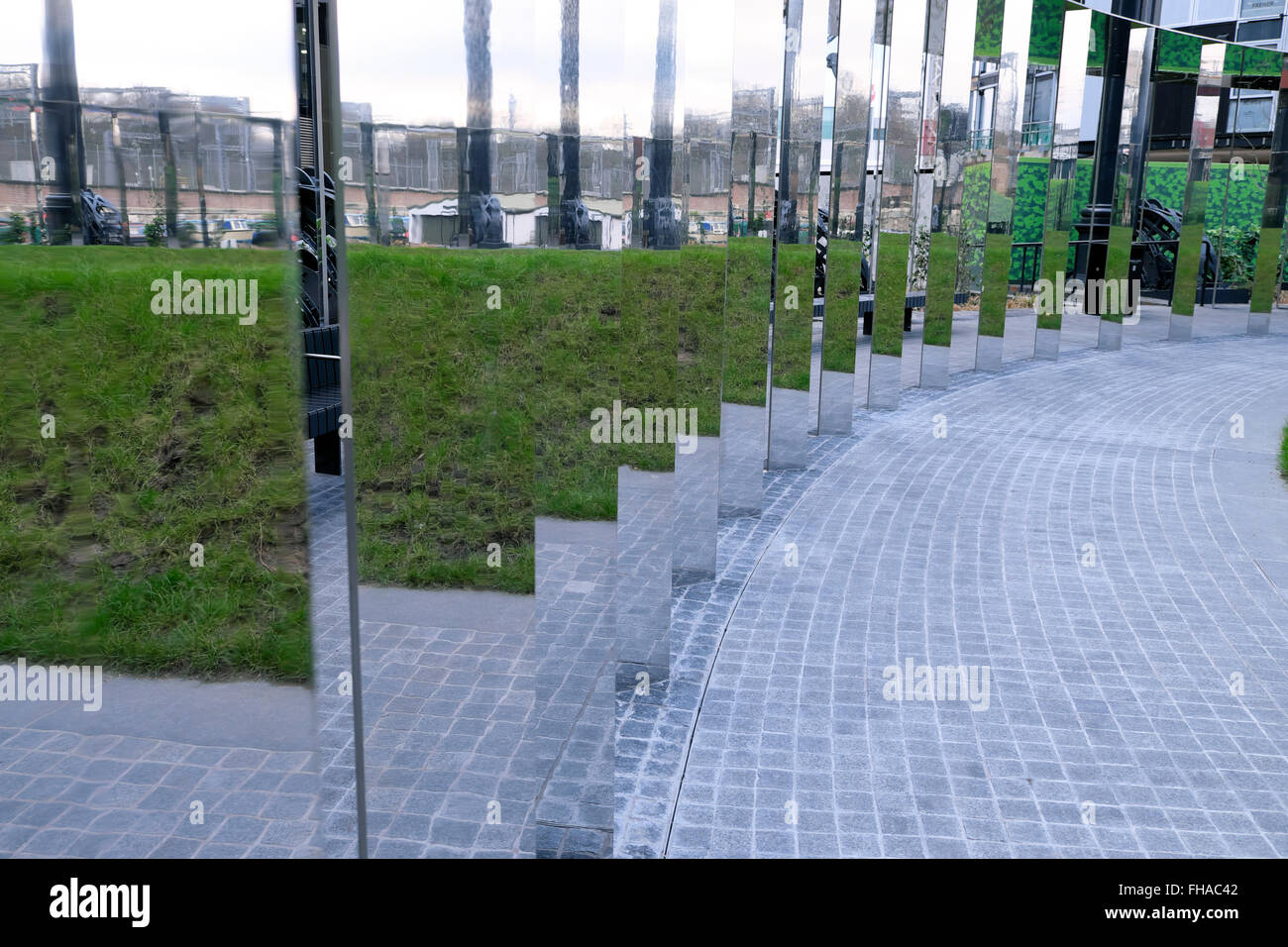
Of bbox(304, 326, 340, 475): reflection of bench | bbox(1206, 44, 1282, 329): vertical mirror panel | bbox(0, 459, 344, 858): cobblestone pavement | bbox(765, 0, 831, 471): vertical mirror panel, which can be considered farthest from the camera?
bbox(1206, 44, 1282, 329): vertical mirror panel

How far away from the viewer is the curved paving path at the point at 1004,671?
14.2 ft

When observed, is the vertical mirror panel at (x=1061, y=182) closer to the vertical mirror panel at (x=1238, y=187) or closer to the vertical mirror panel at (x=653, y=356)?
the vertical mirror panel at (x=1238, y=187)

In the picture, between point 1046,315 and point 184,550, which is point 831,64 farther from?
point 184,550

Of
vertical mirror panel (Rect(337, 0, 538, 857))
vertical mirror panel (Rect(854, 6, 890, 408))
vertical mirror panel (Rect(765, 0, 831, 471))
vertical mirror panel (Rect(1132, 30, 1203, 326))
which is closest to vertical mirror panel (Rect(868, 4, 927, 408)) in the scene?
vertical mirror panel (Rect(854, 6, 890, 408))

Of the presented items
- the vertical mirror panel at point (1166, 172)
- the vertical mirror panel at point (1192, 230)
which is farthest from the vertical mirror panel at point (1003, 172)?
the vertical mirror panel at point (1166, 172)

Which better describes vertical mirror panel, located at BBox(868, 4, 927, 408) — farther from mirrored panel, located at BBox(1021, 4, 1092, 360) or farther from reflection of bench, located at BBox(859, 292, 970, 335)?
mirrored panel, located at BBox(1021, 4, 1092, 360)

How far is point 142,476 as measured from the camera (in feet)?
21.1

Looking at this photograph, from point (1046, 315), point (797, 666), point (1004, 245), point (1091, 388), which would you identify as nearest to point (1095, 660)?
point (797, 666)

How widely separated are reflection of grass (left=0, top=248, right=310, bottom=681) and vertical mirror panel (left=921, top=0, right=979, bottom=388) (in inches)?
380

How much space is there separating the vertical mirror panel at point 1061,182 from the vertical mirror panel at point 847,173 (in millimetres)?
7878

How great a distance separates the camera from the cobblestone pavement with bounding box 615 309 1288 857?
14.3ft

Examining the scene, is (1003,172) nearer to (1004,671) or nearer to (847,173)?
(847,173)

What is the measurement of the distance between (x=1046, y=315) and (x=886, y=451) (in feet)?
28.4

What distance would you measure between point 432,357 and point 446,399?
12cm
